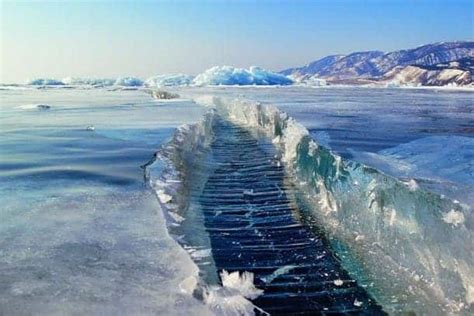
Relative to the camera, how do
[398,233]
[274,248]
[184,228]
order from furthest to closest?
[184,228]
[274,248]
[398,233]

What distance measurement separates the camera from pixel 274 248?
4883 mm

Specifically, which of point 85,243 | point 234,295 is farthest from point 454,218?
point 85,243

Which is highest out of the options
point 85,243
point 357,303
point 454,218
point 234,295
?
point 454,218

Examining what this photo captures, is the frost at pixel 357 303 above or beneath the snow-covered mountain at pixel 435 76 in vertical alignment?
beneath

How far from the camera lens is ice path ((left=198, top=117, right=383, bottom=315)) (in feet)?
12.4

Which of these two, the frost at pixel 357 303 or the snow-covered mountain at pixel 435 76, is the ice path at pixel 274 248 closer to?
the frost at pixel 357 303

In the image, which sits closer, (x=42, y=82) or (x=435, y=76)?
(x=435, y=76)

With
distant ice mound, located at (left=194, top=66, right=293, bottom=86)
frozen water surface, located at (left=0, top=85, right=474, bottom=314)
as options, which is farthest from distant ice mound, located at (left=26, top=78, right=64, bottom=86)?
frozen water surface, located at (left=0, top=85, right=474, bottom=314)

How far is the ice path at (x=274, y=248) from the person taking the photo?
149 inches

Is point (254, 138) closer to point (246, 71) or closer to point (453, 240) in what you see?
point (453, 240)

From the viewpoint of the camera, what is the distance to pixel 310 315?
140 inches

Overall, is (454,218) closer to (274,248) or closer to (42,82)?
(274,248)

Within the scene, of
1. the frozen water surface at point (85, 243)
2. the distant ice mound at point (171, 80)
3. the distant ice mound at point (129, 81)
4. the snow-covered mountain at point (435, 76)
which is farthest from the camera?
the distant ice mound at point (171, 80)

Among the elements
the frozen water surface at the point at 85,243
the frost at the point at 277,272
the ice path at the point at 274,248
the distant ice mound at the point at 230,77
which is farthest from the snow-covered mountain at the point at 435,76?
the frost at the point at 277,272
